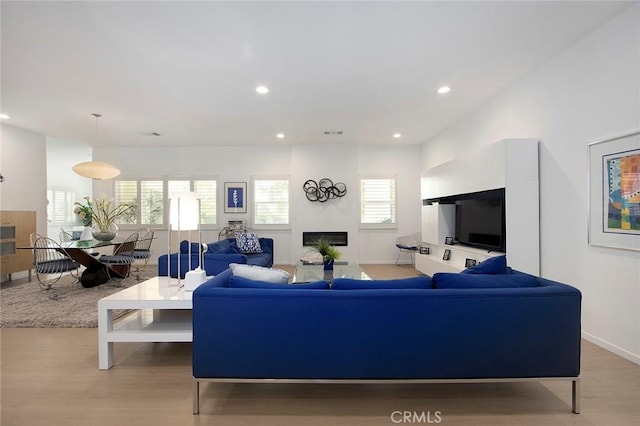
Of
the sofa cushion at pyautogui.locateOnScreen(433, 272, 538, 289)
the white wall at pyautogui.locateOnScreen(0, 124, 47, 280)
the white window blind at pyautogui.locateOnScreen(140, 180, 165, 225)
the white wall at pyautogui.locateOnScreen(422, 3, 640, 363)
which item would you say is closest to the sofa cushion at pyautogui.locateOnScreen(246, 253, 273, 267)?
the white window blind at pyautogui.locateOnScreen(140, 180, 165, 225)

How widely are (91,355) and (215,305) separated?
5.67 feet

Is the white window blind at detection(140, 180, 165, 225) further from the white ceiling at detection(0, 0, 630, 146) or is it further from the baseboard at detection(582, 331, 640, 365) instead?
the baseboard at detection(582, 331, 640, 365)

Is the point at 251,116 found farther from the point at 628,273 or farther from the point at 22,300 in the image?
the point at 628,273

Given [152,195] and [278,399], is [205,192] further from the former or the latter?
[278,399]

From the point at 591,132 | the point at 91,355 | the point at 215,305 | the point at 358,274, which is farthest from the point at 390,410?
the point at 591,132

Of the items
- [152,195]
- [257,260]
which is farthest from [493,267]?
[152,195]

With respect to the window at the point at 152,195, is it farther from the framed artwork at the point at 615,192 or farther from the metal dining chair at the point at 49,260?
the framed artwork at the point at 615,192

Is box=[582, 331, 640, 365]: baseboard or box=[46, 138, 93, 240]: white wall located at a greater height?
box=[46, 138, 93, 240]: white wall

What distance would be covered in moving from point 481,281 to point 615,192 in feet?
5.73

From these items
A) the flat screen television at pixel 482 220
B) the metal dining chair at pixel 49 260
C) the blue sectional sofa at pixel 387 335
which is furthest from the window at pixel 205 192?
the blue sectional sofa at pixel 387 335

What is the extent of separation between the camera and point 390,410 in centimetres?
204

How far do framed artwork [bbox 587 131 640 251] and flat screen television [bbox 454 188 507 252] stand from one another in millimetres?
938

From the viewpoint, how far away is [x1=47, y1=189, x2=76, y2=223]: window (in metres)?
9.26

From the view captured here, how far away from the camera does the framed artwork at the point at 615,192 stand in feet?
8.70
